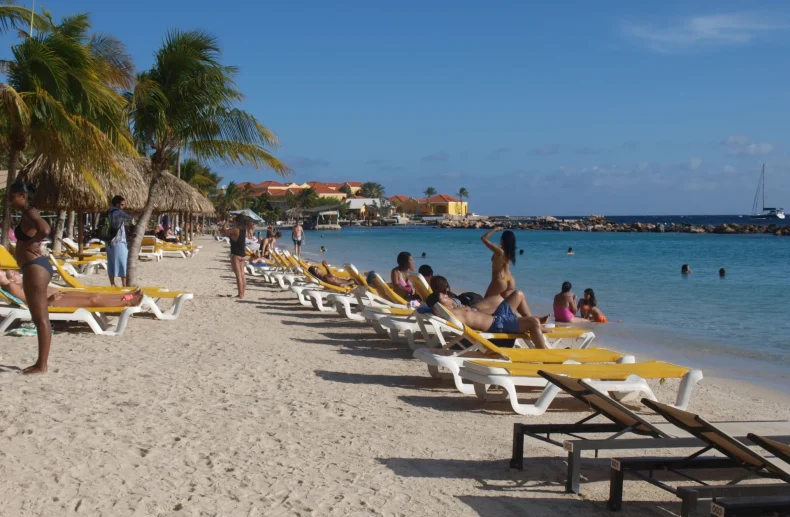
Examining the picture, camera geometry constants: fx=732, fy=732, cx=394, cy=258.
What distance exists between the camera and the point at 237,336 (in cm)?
782

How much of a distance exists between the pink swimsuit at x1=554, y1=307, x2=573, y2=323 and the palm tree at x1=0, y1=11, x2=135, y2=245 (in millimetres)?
6584

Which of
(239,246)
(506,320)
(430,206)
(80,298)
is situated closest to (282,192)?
(430,206)

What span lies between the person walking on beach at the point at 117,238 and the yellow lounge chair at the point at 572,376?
20.9ft

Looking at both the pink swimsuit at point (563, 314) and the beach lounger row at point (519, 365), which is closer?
the beach lounger row at point (519, 365)

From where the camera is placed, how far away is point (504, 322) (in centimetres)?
606

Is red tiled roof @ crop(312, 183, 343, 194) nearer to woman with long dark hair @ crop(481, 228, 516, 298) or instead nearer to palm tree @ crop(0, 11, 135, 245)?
palm tree @ crop(0, 11, 135, 245)

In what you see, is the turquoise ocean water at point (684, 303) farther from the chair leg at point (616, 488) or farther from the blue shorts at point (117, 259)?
the blue shorts at point (117, 259)

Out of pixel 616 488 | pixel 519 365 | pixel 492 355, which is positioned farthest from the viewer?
pixel 492 355

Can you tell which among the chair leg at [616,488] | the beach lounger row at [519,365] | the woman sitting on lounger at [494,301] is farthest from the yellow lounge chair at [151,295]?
the chair leg at [616,488]

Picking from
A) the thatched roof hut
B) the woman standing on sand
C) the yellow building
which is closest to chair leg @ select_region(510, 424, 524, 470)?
the woman standing on sand

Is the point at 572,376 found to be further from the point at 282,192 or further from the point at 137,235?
the point at 282,192

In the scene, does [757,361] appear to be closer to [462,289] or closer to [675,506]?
[675,506]

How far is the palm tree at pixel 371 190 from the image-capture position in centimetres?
12212

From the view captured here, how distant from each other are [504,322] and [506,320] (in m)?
0.02
